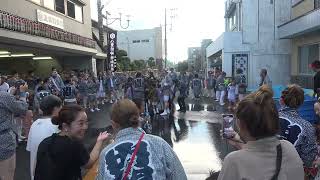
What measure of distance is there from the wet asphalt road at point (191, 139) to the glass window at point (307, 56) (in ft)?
23.4

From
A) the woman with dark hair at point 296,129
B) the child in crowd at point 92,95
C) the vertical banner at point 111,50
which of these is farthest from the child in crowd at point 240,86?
the vertical banner at point 111,50

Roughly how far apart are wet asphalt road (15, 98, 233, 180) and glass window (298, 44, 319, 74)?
7.13 m

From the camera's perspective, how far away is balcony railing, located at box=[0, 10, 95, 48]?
1546 cm

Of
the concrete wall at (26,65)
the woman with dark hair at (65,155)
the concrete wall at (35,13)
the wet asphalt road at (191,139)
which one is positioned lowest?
the wet asphalt road at (191,139)

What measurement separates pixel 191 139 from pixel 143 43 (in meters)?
82.4

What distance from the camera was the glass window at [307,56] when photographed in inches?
834

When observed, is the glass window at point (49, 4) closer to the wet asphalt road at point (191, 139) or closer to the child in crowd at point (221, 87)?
the wet asphalt road at point (191, 139)

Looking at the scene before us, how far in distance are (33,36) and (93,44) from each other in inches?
458

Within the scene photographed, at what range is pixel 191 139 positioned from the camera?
10.8 metres

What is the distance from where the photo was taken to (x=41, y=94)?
12039mm

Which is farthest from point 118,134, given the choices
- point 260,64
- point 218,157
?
point 260,64

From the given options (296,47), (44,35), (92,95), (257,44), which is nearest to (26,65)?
(44,35)

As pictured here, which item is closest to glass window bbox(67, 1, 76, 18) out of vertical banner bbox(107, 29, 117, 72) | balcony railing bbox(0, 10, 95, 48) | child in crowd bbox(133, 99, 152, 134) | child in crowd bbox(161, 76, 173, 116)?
balcony railing bbox(0, 10, 95, 48)

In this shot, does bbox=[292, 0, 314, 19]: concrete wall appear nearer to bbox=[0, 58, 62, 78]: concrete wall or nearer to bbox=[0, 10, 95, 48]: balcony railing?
bbox=[0, 10, 95, 48]: balcony railing
